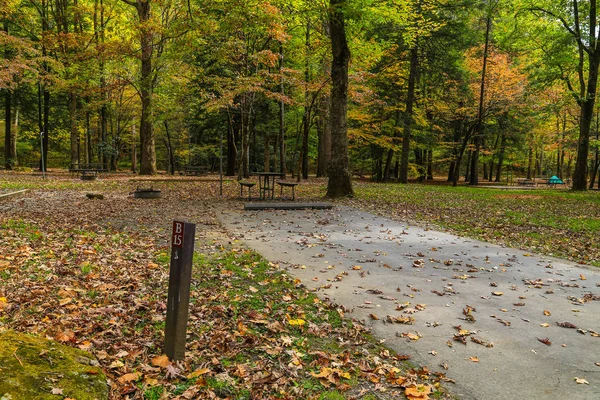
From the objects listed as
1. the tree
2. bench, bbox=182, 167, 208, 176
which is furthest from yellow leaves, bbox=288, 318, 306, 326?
bench, bbox=182, 167, 208, 176

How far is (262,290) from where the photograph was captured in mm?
4590

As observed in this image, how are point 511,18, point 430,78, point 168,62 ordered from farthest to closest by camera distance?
point 430,78 → point 168,62 → point 511,18

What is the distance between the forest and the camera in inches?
602

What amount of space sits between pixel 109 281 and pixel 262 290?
72.5 inches

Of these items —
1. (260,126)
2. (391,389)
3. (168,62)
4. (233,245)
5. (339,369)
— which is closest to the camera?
(391,389)

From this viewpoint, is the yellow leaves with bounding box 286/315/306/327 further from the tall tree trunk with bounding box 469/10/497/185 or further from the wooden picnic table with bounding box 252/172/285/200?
the tall tree trunk with bounding box 469/10/497/185

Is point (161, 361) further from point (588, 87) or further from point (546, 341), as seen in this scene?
point (588, 87)

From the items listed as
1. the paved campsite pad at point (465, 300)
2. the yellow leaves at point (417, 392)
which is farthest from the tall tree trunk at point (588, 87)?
the yellow leaves at point (417, 392)

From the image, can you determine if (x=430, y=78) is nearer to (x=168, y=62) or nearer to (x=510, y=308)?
(x=168, y=62)

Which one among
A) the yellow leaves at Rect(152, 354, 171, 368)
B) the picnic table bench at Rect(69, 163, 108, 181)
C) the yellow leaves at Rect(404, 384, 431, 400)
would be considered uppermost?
the picnic table bench at Rect(69, 163, 108, 181)

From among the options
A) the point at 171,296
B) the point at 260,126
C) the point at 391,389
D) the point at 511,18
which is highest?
the point at 511,18

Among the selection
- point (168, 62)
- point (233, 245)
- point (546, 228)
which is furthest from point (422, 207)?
point (168, 62)

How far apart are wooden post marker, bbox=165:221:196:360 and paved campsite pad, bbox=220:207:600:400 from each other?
173 cm

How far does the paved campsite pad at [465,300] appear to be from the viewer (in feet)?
9.55
